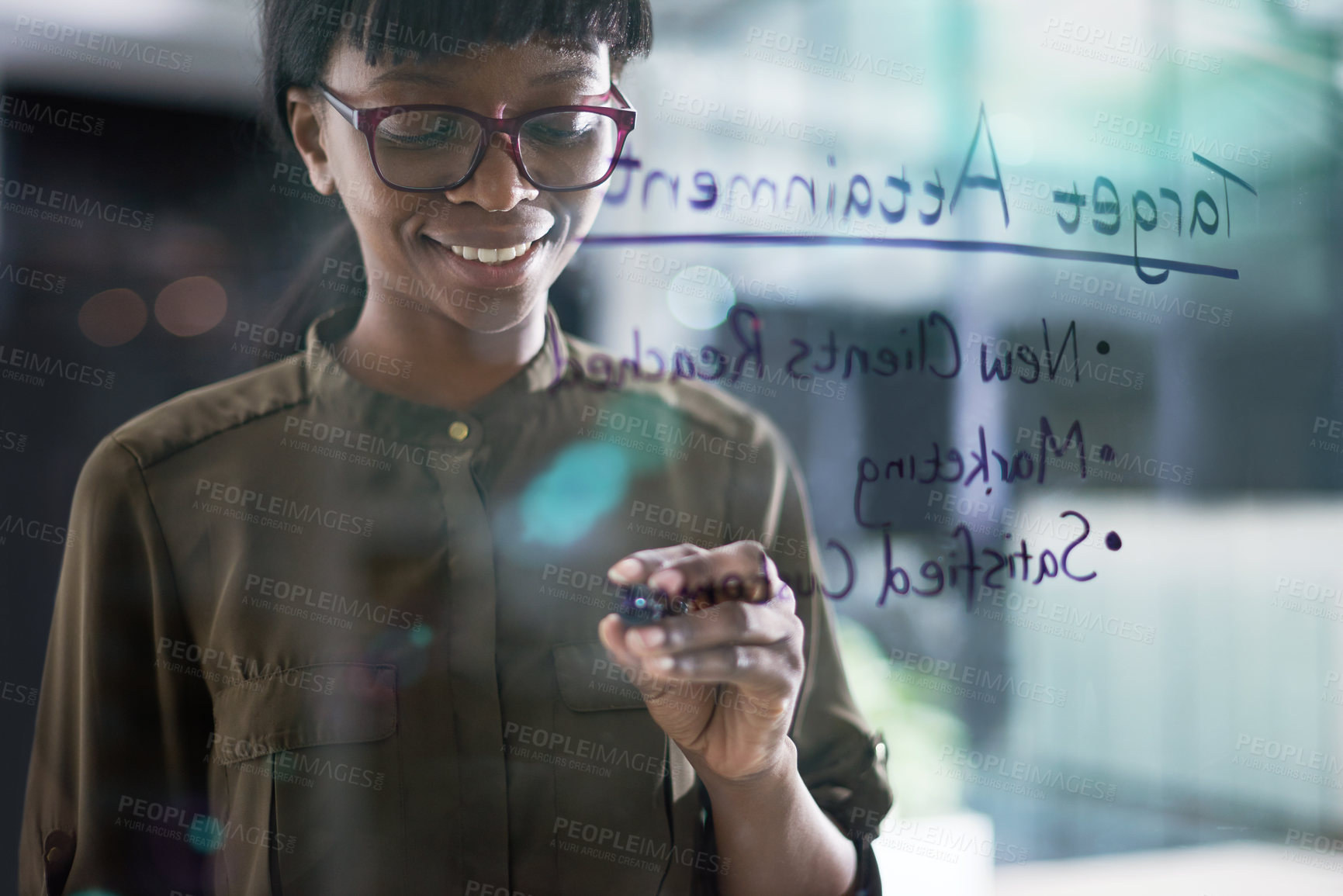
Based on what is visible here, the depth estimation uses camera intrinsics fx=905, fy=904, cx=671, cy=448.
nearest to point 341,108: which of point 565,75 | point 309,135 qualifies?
point 309,135

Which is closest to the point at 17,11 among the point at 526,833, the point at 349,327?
the point at 349,327

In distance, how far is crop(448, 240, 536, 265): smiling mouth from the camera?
1.83 ft

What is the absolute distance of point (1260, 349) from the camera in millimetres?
749

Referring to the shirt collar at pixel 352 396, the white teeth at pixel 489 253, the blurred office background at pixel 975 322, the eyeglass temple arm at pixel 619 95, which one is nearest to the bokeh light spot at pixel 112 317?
the blurred office background at pixel 975 322

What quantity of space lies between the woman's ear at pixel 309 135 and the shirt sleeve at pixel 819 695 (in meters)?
0.34

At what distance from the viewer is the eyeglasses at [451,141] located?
21.4 inches

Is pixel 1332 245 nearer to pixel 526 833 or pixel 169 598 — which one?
pixel 526 833

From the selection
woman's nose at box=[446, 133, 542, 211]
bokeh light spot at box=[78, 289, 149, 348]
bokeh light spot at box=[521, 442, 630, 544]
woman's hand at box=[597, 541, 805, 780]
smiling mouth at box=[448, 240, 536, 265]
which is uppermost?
woman's nose at box=[446, 133, 542, 211]

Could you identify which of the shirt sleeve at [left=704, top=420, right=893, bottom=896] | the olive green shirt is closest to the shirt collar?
the olive green shirt

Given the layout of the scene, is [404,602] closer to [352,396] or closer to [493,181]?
[352,396]

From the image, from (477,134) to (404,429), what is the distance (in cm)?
20

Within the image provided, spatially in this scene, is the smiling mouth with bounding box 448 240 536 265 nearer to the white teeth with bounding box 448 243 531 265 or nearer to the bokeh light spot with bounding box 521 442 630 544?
the white teeth with bounding box 448 243 531 265

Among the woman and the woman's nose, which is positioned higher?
the woman's nose

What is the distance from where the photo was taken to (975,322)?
27.1 inches
